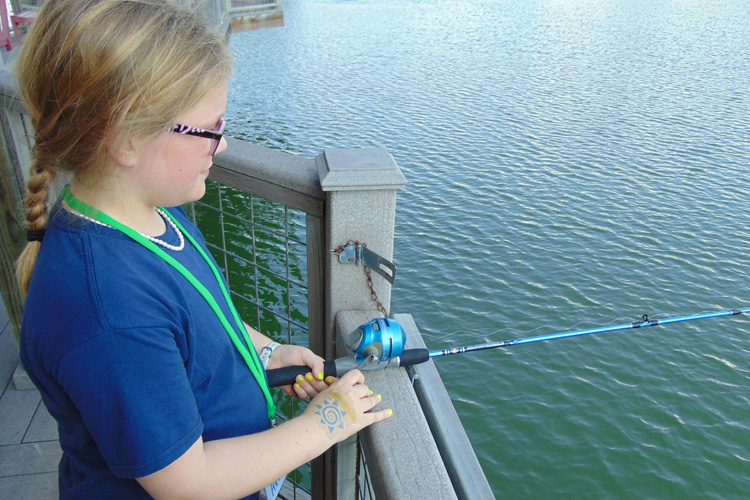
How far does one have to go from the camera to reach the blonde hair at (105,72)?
0.95 meters

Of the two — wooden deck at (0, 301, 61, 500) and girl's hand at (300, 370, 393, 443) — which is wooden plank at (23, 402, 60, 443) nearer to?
wooden deck at (0, 301, 61, 500)

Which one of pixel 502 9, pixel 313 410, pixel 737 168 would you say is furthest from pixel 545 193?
pixel 502 9

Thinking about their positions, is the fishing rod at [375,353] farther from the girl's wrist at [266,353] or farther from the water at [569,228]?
the water at [569,228]

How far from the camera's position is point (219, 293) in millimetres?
1230

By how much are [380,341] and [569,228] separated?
8.65 m

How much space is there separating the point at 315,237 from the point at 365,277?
20cm

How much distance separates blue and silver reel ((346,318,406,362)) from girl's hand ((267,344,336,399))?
0.33ft

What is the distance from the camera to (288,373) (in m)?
1.54

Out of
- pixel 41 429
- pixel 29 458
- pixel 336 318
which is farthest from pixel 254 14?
pixel 336 318

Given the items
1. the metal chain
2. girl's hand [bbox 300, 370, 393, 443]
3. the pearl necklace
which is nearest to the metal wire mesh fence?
the metal chain

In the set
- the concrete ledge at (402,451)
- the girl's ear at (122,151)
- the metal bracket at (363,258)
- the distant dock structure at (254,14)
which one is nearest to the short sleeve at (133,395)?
the girl's ear at (122,151)

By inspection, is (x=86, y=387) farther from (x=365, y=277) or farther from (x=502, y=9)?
(x=502, y=9)

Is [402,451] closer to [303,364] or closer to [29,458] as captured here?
[303,364]

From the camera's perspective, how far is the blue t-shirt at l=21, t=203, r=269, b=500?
922 millimetres
